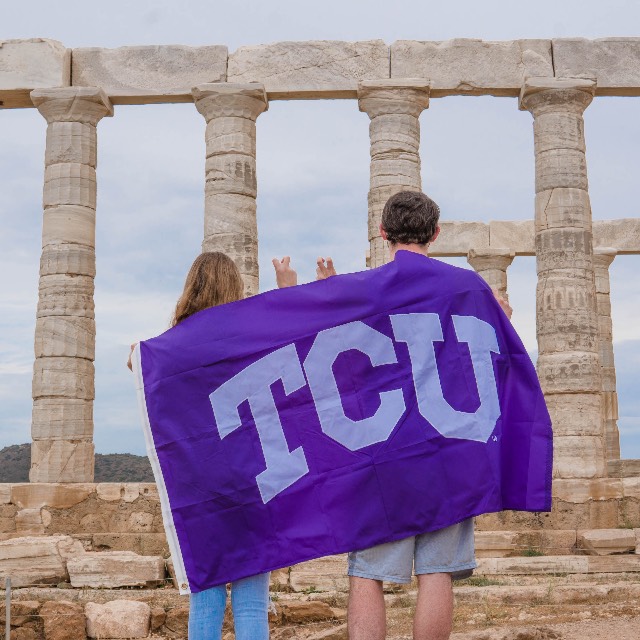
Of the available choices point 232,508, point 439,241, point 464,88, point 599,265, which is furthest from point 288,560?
point 599,265

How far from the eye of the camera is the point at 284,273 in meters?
3.71

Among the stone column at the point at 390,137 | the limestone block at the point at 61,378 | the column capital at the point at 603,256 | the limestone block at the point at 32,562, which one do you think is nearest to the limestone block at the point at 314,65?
the stone column at the point at 390,137

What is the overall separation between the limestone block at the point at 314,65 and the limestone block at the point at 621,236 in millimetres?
9243

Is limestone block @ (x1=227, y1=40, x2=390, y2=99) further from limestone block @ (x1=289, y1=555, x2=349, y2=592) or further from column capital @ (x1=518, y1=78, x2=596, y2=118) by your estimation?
limestone block @ (x1=289, y1=555, x2=349, y2=592)

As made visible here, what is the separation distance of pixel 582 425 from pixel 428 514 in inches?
466

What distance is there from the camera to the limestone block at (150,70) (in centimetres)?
1505

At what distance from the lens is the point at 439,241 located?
71.2ft

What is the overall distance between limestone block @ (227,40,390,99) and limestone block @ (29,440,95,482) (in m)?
5.95

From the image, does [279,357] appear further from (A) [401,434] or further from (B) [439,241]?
(B) [439,241]

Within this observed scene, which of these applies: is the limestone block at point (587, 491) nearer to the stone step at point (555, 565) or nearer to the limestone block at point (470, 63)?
→ the stone step at point (555, 565)

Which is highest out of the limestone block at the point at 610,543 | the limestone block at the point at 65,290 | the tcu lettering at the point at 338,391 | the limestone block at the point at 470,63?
the limestone block at the point at 470,63

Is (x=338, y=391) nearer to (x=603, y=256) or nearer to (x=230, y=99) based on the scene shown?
(x=230, y=99)

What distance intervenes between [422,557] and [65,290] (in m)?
12.3

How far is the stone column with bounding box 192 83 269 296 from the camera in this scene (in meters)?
14.7
